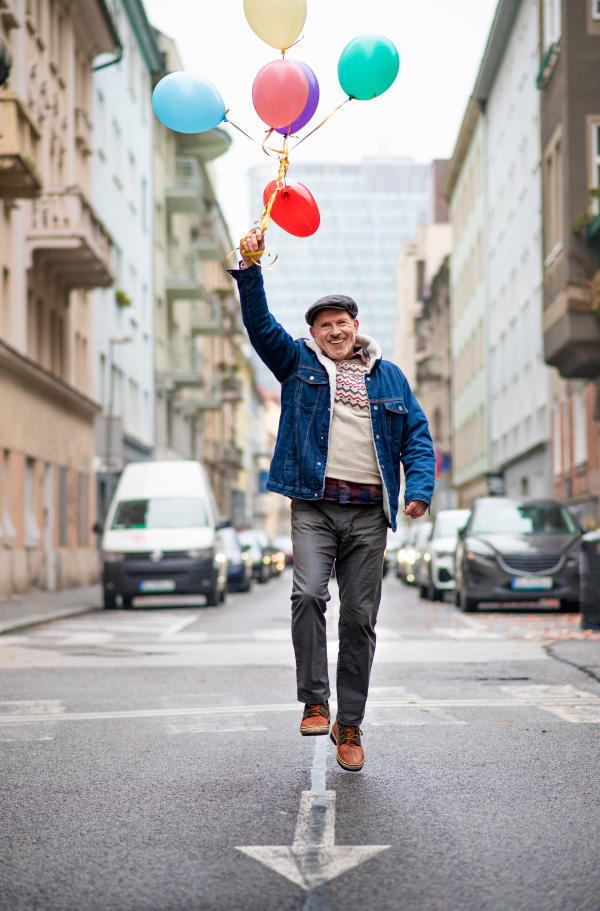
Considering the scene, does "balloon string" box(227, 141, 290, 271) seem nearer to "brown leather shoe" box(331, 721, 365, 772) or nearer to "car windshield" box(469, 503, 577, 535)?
"brown leather shoe" box(331, 721, 365, 772)

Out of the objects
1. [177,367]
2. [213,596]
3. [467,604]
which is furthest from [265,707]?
[177,367]

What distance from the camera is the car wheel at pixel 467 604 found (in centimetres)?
1945

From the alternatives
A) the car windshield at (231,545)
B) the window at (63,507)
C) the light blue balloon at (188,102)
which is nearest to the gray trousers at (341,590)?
the light blue balloon at (188,102)

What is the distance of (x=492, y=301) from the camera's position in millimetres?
52906

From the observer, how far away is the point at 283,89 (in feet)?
22.7

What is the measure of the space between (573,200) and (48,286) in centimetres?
1145

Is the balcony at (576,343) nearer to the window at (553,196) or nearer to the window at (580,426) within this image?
the window at (553,196)

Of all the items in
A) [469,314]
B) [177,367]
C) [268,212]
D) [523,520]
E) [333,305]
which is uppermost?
[469,314]

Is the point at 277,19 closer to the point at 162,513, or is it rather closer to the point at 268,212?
the point at 268,212

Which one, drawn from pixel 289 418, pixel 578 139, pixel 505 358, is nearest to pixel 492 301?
pixel 505 358

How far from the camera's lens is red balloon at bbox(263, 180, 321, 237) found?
6.93m

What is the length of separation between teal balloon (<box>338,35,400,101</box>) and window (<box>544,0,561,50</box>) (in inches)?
904

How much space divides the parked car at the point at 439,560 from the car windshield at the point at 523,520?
255cm

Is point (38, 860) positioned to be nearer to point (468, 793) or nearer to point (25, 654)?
point (468, 793)
